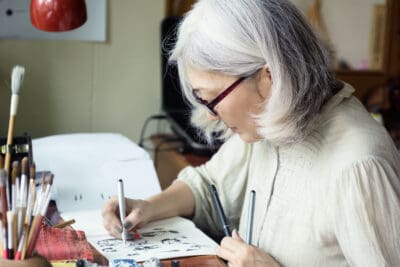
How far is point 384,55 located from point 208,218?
5.52 feet

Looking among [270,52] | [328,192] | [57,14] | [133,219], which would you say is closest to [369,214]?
[328,192]

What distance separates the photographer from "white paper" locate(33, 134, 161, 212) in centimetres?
132

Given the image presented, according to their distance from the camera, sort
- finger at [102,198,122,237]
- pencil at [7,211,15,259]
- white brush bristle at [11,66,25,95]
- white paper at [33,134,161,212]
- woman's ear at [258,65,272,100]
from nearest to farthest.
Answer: pencil at [7,211,15,259], white brush bristle at [11,66,25,95], woman's ear at [258,65,272,100], finger at [102,198,122,237], white paper at [33,134,161,212]

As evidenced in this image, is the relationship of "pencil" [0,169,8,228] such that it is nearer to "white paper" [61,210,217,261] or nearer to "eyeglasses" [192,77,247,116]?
"white paper" [61,210,217,261]

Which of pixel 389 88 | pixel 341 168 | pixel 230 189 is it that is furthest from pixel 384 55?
pixel 341 168

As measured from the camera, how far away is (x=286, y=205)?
1140 mm

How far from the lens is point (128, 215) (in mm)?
1174

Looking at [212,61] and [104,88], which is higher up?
[212,61]

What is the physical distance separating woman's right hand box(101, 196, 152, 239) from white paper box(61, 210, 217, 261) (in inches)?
0.6

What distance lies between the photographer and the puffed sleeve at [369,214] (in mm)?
943

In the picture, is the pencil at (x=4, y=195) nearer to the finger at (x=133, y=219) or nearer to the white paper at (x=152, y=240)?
the white paper at (x=152, y=240)

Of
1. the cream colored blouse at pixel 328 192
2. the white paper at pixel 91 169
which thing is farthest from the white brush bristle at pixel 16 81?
the cream colored blouse at pixel 328 192

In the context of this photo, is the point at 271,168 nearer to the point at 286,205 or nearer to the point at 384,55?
the point at 286,205

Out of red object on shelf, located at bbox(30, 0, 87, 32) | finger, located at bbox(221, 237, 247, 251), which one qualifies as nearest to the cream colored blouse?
finger, located at bbox(221, 237, 247, 251)
